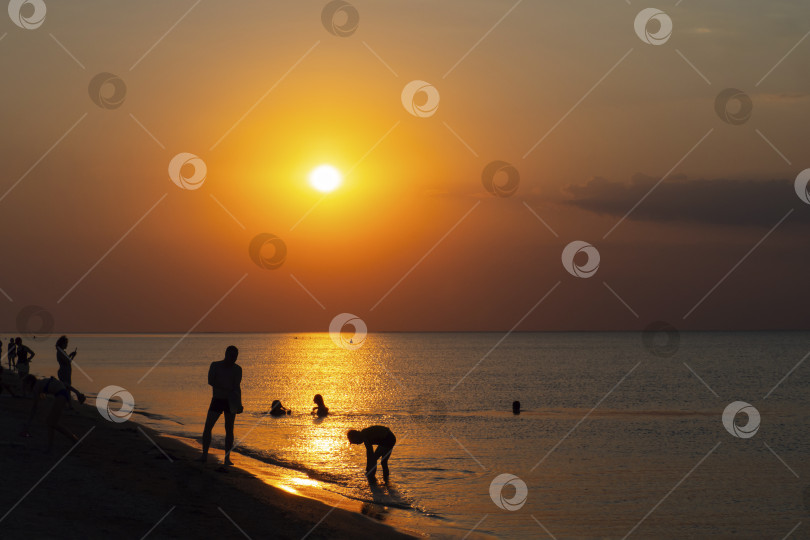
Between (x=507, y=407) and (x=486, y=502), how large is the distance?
32326mm

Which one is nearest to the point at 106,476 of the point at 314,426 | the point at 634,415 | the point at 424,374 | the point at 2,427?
the point at 2,427

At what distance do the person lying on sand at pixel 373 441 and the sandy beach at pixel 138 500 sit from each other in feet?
7.45

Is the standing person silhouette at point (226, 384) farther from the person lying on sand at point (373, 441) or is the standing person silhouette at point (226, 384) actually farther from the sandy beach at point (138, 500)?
the person lying on sand at point (373, 441)

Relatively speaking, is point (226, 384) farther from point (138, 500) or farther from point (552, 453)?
point (552, 453)

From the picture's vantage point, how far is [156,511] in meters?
11.8

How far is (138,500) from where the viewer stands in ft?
40.2

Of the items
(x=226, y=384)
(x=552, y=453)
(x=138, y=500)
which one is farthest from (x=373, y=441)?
(x=552, y=453)

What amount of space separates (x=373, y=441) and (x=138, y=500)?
7300mm

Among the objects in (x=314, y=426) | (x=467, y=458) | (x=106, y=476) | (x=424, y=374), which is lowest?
(x=106, y=476)

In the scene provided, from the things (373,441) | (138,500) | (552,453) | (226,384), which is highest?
(552,453)

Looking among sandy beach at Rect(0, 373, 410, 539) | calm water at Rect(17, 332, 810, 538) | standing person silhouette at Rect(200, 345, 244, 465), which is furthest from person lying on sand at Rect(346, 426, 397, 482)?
standing person silhouette at Rect(200, 345, 244, 465)

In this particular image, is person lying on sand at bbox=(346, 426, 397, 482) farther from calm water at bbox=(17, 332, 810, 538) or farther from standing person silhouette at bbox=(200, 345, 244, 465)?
standing person silhouette at bbox=(200, 345, 244, 465)

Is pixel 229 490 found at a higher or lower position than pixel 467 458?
lower

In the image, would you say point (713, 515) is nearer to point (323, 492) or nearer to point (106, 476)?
point (323, 492)
